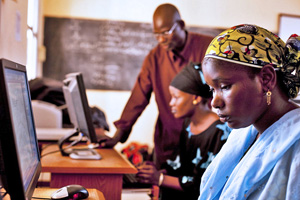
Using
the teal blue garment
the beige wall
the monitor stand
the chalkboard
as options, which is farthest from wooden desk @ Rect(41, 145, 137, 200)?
the beige wall

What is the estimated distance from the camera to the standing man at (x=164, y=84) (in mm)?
2740

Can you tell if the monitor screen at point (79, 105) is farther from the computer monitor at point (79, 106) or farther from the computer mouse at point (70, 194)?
the computer mouse at point (70, 194)

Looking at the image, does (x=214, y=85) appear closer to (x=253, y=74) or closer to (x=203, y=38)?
(x=253, y=74)

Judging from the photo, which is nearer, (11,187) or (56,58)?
(11,187)

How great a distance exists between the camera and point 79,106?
1.94 metres

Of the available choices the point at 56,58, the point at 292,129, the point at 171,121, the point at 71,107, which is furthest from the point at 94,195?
the point at 56,58

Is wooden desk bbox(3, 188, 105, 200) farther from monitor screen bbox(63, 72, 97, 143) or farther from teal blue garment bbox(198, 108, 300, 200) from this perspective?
monitor screen bbox(63, 72, 97, 143)

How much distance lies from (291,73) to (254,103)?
0.12 m

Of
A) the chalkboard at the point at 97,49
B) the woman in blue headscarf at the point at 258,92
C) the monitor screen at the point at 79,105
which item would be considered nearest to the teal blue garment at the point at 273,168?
the woman in blue headscarf at the point at 258,92

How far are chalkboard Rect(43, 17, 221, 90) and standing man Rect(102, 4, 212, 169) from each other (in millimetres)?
1923

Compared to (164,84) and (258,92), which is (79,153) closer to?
(164,84)

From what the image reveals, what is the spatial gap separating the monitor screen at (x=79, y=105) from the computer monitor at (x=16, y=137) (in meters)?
0.68

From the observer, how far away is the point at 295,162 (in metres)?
0.94

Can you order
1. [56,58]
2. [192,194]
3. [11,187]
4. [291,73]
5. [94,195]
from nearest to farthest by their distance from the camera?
[11,187] < [291,73] < [94,195] < [192,194] < [56,58]
